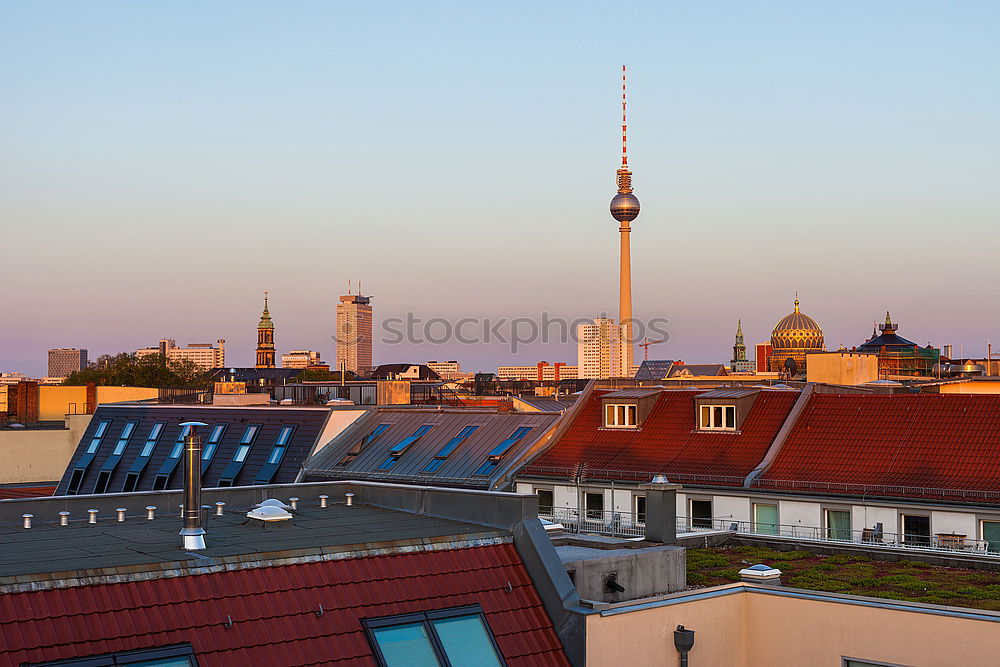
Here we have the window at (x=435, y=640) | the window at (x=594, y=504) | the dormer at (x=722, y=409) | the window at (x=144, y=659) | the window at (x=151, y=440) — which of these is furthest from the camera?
the window at (x=151, y=440)

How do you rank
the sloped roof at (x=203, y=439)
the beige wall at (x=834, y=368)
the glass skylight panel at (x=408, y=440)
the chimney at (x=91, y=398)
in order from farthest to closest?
the chimney at (x=91, y=398)
the beige wall at (x=834, y=368)
the sloped roof at (x=203, y=439)
the glass skylight panel at (x=408, y=440)

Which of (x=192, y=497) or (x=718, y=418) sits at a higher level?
(x=718, y=418)

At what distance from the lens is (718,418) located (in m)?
A: 45.8

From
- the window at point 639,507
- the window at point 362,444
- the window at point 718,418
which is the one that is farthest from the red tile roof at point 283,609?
the window at point 362,444

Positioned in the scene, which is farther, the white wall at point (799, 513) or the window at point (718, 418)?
the window at point (718, 418)

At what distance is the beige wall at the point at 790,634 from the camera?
55.8ft

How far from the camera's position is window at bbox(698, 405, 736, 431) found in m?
45.3

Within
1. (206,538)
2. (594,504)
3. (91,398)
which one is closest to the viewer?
(206,538)

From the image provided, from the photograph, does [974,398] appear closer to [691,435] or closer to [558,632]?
[691,435]

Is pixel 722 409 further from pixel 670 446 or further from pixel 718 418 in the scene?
pixel 670 446

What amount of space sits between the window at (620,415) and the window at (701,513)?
6.78 meters

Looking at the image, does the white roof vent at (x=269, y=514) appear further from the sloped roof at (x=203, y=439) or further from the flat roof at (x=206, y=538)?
the sloped roof at (x=203, y=439)

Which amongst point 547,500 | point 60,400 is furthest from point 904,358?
point 547,500

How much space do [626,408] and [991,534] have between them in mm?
16534
